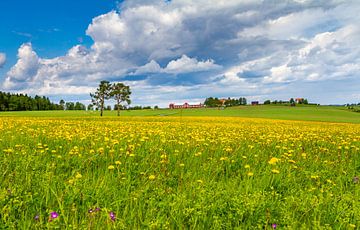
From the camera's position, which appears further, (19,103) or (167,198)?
(19,103)

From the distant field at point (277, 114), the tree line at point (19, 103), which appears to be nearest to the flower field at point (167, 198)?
the distant field at point (277, 114)

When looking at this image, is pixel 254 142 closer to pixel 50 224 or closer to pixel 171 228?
pixel 171 228

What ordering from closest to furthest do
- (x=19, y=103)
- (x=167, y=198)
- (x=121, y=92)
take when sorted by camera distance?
1. (x=167, y=198)
2. (x=121, y=92)
3. (x=19, y=103)

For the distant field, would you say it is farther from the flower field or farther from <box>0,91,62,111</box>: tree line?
<box>0,91,62,111</box>: tree line

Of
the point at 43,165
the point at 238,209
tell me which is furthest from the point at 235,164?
the point at 43,165

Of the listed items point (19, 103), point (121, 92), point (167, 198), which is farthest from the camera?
point (19, 103)

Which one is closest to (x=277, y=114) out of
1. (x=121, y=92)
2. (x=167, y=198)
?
(x=121, y=92)

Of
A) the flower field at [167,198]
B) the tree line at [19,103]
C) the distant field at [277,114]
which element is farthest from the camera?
the tree line at [19,103]

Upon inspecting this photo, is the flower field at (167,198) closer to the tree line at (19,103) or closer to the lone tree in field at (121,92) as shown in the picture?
the lone tree in field at (121,92)

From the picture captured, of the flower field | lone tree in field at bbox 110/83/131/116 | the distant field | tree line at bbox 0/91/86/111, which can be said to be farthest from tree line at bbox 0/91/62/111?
the flower field

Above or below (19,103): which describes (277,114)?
below

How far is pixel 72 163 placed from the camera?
16.7 feet

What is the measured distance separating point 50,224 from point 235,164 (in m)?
3.83

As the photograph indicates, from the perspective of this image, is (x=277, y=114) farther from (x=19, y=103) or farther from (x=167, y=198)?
(x=19, y=103)
